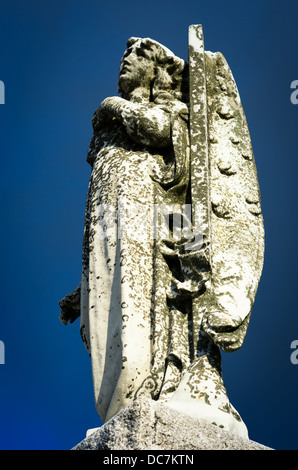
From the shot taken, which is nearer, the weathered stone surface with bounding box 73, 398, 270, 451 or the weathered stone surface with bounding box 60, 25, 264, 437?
the weathered stone surface with bounding box 73, 398, 270, 451

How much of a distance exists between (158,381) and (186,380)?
230 millimetres

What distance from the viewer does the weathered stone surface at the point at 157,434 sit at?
295 centimetres

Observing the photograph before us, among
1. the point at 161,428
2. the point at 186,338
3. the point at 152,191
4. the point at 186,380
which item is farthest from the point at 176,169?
the point at 161,428

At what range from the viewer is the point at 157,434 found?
Answer: 2951 millimetres

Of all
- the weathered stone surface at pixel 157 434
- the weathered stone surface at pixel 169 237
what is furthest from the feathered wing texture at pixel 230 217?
the weathered stone surface at pixel 157 434

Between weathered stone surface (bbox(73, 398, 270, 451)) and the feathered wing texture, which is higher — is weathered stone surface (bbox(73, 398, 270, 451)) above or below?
below

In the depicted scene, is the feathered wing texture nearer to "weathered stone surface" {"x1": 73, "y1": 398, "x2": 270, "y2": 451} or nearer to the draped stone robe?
the draped stone robe

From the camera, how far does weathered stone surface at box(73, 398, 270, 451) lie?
116 inches

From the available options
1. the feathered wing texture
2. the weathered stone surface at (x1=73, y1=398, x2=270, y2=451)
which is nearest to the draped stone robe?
the feathered wing texture
